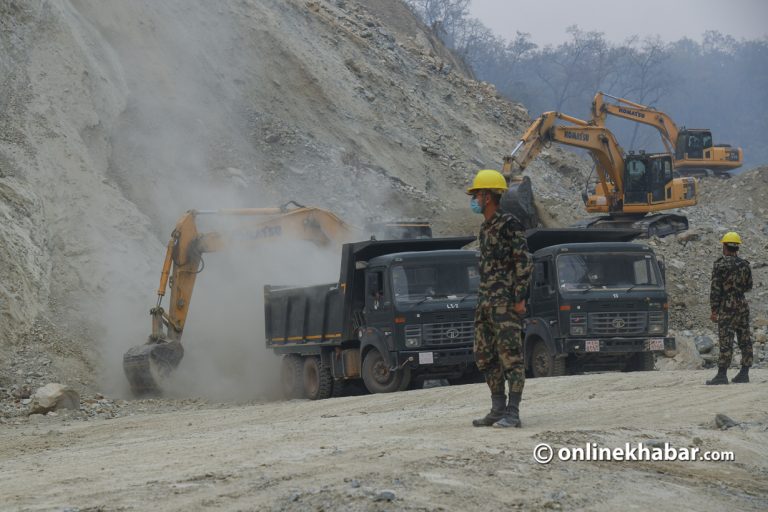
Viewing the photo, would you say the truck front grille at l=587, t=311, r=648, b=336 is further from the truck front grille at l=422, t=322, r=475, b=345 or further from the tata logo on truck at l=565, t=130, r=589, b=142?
the tata logo on truck at l=565, t=130, r=589, b=142

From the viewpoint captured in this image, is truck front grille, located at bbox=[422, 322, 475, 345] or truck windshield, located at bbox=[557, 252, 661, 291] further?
truck windshield, located at bbox=[557, 252, 661, 291]

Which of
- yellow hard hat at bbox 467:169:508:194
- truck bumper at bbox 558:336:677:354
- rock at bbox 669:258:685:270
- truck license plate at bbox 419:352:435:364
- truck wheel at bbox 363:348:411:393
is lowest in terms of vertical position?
truck wheel at bbox 363:348:411:393

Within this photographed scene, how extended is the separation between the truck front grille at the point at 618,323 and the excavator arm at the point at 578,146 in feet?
42.9

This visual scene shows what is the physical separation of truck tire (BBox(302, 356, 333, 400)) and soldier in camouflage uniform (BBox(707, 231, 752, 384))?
259 inches

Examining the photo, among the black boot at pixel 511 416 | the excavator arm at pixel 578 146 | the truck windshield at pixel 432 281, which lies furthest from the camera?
the excavator arm at pixel 578 146

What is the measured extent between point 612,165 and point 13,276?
70.3 ft

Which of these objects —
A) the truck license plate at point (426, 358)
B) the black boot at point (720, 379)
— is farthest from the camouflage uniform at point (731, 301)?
the truck license plate at point (426, 358)

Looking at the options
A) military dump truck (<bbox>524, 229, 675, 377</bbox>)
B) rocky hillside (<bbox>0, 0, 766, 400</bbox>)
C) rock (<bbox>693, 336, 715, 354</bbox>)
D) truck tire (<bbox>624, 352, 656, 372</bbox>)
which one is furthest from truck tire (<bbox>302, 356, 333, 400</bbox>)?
rock (<bbox>693, 336, 715, 354</bbox>)

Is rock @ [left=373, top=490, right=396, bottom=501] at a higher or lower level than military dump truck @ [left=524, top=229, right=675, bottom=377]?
lower

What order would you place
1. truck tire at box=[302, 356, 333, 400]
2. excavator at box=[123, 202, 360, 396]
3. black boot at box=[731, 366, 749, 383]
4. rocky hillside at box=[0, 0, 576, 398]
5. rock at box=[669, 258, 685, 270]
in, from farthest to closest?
Answer: rock at box=[669, 258, 685, 270] < rocky hillside at box=[0, 0, 576, 398] < excavator at box=[123, 202, 360, 396] < truck tire at box=[302, 356, 333, 400] < black boot at box=[731, 366, 749, 383]

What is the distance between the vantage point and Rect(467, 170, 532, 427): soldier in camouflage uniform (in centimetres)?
1051

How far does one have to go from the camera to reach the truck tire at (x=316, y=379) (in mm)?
19688

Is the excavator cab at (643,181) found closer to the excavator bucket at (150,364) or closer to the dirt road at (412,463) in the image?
the excavator bucket at (150,364)

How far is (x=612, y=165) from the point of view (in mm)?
38062
